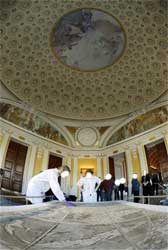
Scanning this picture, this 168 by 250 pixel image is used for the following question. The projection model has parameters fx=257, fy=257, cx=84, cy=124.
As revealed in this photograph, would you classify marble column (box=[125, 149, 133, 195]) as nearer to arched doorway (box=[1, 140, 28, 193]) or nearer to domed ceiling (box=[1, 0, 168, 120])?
domed ceiling (box=[1, 0, 168, 120])

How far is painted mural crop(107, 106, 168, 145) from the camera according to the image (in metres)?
20.4

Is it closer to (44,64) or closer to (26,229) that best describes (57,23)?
(44,64)

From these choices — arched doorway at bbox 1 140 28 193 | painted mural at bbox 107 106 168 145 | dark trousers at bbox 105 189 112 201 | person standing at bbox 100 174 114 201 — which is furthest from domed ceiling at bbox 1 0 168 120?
dark trousers at bbox 105 189 112 201

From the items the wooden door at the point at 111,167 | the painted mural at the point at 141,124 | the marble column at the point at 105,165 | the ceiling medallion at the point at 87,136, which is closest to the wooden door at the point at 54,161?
the ceiling medallion at the point at 87,136

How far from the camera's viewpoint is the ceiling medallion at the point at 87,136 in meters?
23.3

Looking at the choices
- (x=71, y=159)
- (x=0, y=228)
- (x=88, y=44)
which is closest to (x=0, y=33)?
(x=88, y=44)

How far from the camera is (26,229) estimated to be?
341 centimetres

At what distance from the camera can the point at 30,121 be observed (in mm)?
21547

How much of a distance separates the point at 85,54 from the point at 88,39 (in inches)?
51.9

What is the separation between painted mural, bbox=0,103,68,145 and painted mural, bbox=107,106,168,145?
4727 millimetres

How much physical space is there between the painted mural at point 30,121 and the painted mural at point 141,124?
15.5 ft

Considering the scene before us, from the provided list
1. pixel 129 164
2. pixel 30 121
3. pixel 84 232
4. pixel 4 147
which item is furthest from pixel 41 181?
pixel 30 121

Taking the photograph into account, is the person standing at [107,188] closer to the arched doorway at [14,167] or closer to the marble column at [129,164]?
the marble column at [129,164]

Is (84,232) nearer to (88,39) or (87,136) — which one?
(88,39)
